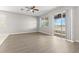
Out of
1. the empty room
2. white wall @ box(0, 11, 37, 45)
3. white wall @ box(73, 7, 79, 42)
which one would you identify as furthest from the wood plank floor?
white wall @ box(0, 11, 37, 45)

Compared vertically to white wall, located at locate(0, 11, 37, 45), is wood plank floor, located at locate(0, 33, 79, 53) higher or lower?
lower

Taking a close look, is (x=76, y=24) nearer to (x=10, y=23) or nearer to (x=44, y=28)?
(x=44, y=28)

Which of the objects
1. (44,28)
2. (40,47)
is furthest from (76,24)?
(40,47)

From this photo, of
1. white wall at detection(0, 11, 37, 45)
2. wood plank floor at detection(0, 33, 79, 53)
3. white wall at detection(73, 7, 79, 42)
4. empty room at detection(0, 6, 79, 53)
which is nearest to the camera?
wood plank floor at detection(0, 33, 79, 53)

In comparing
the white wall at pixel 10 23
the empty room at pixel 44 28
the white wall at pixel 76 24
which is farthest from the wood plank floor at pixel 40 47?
the white wall at pixel 10 23

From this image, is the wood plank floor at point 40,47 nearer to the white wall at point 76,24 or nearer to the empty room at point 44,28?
the empty room at point 44,28

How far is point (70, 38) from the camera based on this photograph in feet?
19.6

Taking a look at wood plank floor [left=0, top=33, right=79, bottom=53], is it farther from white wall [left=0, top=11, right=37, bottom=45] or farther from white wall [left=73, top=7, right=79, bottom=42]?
white wall [left=0, top=11, right=37, bottom=45]

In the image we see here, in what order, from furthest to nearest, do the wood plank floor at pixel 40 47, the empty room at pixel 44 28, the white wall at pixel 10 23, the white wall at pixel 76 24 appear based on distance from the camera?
the white wall at pixel 10 23 → the white wall at pixel 76 24 → the empty room at pixel 44 28 → the wood plank floor at pixel 40 47
